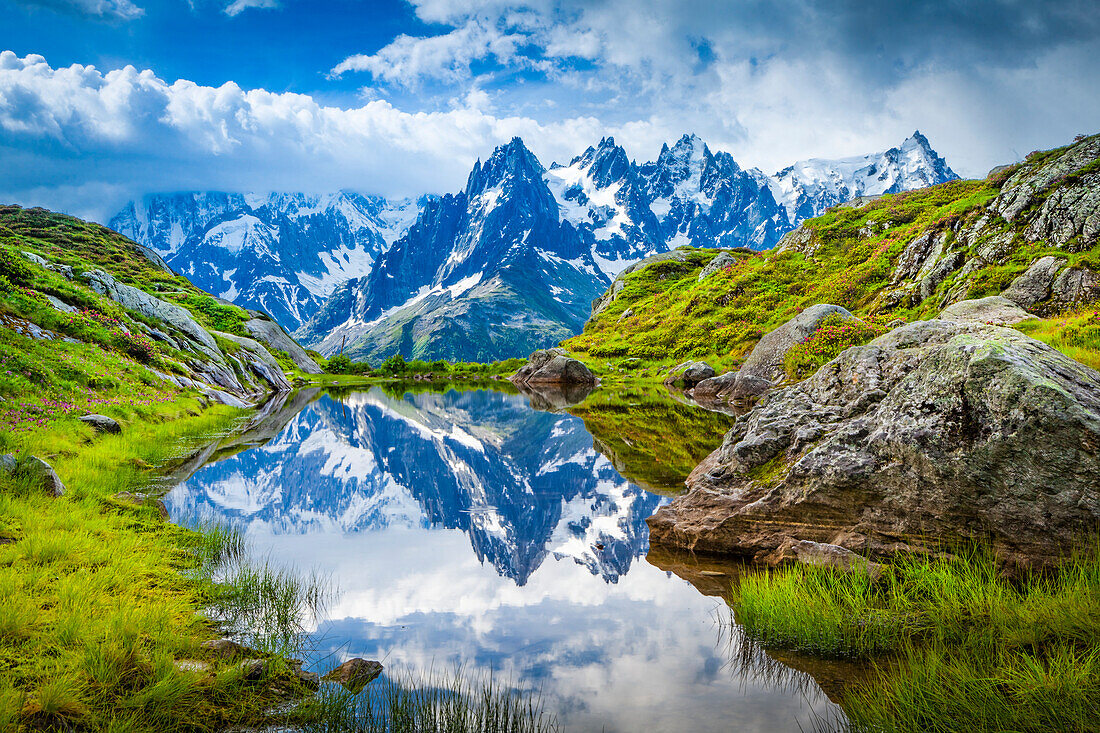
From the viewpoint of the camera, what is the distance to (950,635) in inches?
293

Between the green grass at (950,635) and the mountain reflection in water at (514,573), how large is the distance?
824 mm

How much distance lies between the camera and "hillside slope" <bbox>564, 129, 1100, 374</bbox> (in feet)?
134

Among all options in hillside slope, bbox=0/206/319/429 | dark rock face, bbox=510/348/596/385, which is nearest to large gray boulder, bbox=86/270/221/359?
hillside slope, bbox=0/206/319/429

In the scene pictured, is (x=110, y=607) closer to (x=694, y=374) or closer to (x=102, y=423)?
(x=102, y=423)

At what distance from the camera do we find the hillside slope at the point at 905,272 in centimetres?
4078

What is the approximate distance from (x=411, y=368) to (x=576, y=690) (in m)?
127

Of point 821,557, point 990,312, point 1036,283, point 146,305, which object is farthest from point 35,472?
point 1036,283

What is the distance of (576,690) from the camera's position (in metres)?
7.09

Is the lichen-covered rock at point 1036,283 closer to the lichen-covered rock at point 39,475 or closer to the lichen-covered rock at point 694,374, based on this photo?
the lichen-covered rock at point 694,374

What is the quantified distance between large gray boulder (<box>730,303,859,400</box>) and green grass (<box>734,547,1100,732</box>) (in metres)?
38.5

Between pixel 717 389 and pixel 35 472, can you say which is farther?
pixel 717 389

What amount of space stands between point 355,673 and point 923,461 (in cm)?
1030

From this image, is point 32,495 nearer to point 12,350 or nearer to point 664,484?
point 12,350

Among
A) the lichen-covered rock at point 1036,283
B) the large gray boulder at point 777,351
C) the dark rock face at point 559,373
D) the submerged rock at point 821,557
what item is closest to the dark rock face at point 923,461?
the submerged rock at point 821,557
